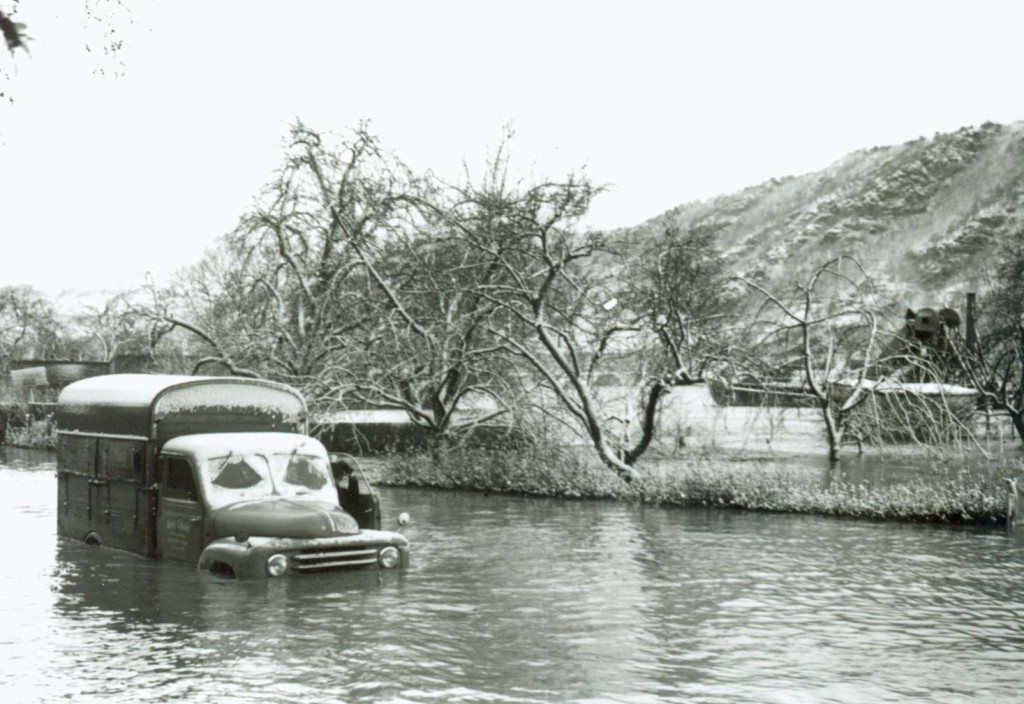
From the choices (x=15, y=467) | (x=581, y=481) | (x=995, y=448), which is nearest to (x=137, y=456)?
(x=581, y=481)

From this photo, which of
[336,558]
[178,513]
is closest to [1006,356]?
[336,558]

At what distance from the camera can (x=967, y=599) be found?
16.7 meters

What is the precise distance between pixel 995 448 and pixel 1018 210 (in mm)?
85509

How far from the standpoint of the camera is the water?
11.1 metres

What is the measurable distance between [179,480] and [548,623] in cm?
624

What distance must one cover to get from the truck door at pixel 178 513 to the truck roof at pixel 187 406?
680 millimetres

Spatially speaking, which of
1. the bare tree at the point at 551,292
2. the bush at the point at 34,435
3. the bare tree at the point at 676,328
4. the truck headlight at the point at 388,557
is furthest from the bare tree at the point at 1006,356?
the bush at the point at 34,435

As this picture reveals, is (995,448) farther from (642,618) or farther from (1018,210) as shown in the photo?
(1018,210)

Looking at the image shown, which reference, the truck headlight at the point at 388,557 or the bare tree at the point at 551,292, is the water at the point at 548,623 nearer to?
the truck headlight at the point at 388,557

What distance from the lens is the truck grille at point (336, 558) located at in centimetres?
1655

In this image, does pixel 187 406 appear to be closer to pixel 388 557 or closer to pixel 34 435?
pixel 388 557

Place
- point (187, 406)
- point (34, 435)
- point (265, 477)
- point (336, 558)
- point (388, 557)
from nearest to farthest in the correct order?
point (336, 558) → point (388, 557) → point (265, 477) → point (187, 406) → point (34, 435)

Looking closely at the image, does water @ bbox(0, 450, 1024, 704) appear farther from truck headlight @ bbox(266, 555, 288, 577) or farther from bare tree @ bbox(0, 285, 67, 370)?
bare tree @ bbox(0, 285, 67, 370)

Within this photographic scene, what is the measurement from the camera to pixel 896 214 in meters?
148
